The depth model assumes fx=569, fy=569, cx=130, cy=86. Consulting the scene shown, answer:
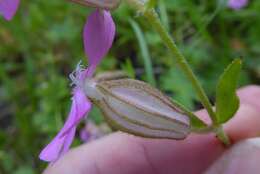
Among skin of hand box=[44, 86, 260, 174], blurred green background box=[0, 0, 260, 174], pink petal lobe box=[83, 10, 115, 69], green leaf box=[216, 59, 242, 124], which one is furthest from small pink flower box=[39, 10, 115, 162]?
blurred green background box=[0, 0, 260, 174]

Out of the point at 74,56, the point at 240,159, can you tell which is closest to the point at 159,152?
the point at 240,159

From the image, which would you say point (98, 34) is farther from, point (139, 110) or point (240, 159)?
point (240, 159)

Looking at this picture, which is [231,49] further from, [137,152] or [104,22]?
[104,22]

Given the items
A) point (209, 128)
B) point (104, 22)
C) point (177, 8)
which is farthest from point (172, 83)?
point (104, 22)

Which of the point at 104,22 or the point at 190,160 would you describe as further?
the point at 190,160

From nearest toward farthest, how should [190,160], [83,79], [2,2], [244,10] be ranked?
[2,2]
[83,79]
[190,160]
[244,10]

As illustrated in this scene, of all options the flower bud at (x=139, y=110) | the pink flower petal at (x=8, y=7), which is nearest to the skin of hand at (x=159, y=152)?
the flower bud at (x=139, y=110)

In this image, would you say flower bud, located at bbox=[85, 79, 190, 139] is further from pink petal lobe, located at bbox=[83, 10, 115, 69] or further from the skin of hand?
the skin of hand
